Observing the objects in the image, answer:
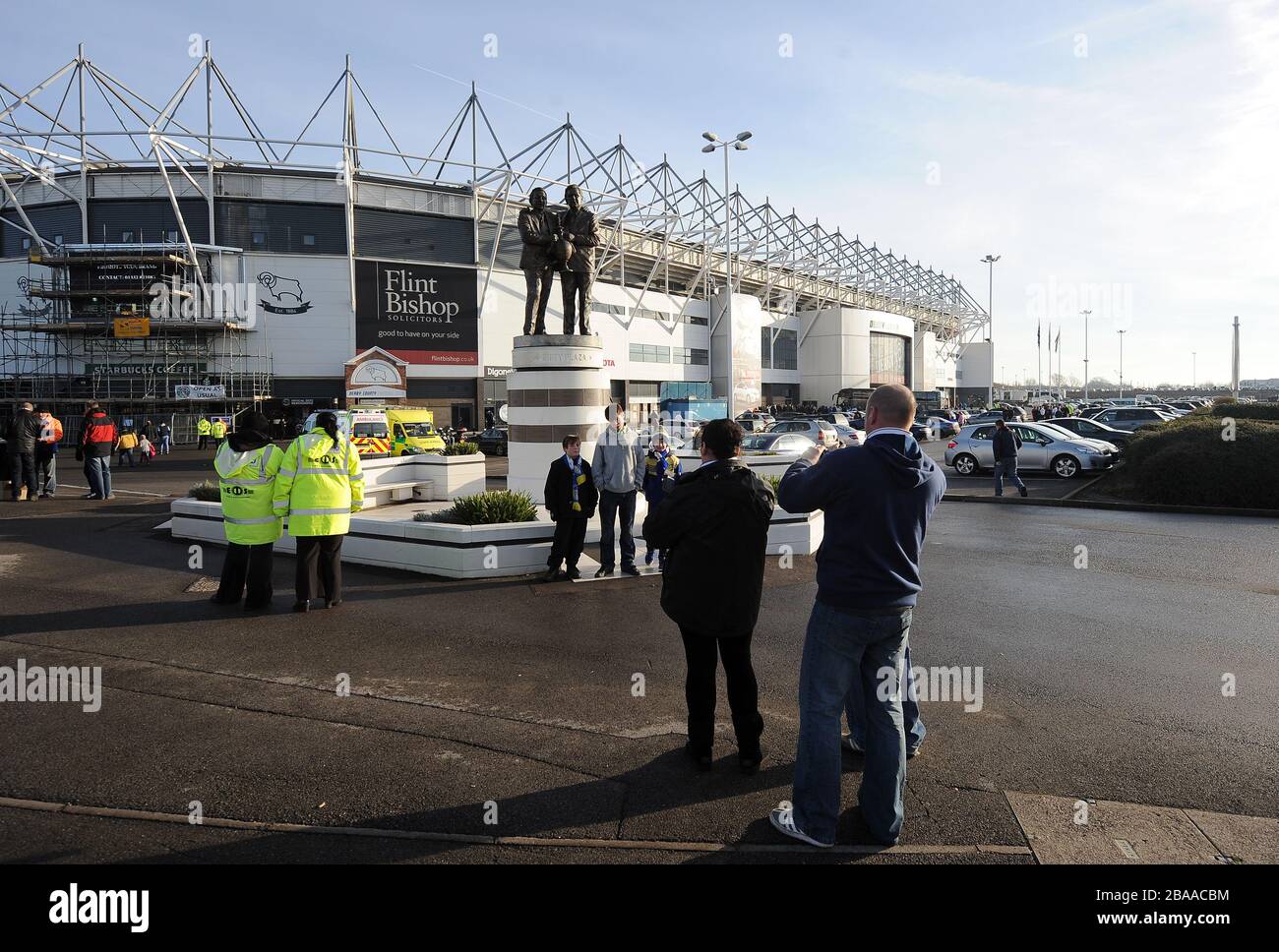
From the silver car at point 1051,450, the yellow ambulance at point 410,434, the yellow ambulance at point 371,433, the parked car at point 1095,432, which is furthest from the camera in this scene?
the yellow ambulance at point 410,434

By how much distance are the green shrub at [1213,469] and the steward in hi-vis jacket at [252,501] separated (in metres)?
15.2

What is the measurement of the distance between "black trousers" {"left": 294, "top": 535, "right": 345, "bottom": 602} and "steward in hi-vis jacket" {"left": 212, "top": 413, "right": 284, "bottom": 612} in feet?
1.11

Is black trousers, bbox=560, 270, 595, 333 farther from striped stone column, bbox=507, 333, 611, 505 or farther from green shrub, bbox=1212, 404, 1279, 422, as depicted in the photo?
green shrub, bbox=1212, 404, 1279, 422

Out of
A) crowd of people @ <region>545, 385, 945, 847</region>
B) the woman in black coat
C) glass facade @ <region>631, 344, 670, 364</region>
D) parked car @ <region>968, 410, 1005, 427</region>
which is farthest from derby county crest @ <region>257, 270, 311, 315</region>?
crowd of people @ <region>545, 385, 945, 847</region>

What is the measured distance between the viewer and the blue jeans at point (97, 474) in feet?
55.2

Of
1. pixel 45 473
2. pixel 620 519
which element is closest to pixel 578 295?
pixel 620 519

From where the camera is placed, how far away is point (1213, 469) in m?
15.2

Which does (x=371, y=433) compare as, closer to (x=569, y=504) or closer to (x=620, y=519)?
(x=620, y=519)

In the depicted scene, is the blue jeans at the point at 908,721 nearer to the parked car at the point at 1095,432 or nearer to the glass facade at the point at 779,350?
the parked car at the point at 1095,432

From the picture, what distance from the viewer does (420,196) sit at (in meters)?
48.2

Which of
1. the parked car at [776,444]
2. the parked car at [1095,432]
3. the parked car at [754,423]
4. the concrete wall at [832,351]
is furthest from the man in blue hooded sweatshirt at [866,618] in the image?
the concrete wall at [832,351]
